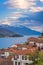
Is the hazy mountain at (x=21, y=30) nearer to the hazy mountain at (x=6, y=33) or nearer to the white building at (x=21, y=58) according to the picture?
the hazy mountain at (x=6, y=33)

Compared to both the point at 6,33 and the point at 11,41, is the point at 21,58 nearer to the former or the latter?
the point at 11,41

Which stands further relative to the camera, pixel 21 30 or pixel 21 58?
pixel 21 30

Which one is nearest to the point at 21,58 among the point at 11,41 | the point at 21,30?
the point at 11,41

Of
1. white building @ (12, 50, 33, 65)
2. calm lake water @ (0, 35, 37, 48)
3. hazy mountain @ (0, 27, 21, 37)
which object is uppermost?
hazy mountain @ (0, 27, 21, 37)

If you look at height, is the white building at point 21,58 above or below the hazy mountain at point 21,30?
below

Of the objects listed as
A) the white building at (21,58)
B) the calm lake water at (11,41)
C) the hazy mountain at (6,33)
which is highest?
the hazy mountain at (6,33)

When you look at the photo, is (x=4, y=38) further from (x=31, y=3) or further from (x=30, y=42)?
(x=31, y=3)

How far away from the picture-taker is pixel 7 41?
1357 mm

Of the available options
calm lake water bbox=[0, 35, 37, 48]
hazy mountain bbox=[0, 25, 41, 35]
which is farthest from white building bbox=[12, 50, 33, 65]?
hazy mountain bbox=[0, 25, 41, 35]

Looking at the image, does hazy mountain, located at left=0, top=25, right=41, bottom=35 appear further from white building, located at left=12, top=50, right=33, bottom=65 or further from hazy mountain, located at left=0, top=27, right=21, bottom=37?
white building, located at left=12, top=50, right=33, bottom=65

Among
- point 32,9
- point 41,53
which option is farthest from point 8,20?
point 41,53

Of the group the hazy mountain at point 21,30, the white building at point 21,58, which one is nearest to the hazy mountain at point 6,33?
the hazy mountain at point 21,30

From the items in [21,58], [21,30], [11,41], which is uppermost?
[21,30]

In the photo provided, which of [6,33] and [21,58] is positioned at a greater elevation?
[6,33]
